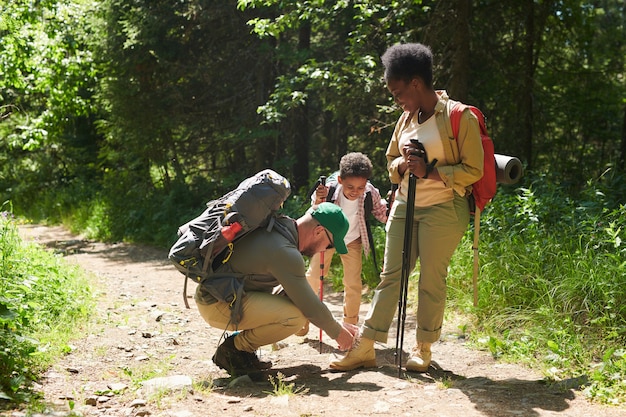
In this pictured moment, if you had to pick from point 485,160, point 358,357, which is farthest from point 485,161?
point 358,357

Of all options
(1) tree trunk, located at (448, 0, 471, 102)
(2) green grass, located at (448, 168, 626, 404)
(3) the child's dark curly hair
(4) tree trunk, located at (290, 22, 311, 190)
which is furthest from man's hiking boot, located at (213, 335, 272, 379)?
(4) tree trunk, located at (290, 22, 311, 190)

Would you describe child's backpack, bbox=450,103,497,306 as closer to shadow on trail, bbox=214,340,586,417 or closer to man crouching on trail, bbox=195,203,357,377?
man crouching on trail, bbox=195,203,357,377

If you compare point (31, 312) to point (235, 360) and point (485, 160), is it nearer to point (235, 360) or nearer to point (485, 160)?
point (235, 360)

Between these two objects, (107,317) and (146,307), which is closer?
(107,317)

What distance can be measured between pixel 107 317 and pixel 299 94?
16.1ft

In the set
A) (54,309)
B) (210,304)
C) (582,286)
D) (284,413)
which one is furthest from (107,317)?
(582,286)

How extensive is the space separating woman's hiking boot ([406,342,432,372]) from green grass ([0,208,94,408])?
2.49 m

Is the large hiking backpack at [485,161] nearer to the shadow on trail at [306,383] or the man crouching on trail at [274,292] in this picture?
the man crouching on trail at [274,292]

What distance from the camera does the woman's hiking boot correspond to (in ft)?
14.8

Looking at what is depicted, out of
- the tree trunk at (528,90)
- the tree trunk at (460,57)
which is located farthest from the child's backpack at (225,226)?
the tree trunk at (528,90)

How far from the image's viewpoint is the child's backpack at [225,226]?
4.06m

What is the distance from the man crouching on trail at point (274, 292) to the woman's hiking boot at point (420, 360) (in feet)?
1.52

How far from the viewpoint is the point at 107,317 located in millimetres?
6355

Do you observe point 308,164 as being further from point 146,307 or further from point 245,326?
point 245,326
